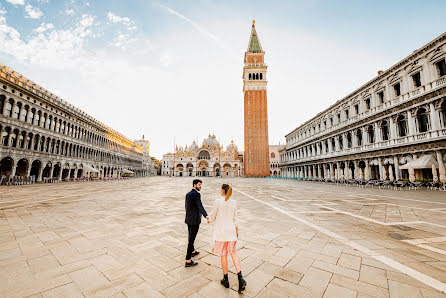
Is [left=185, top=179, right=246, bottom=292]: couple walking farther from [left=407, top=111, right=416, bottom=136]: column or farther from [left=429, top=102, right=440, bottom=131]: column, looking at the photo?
[left=407, top=111, right=416, bottom=136]: column

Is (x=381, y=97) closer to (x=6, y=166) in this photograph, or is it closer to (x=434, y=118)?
(x=434, y=118)

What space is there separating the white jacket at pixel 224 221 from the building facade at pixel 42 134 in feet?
92.2

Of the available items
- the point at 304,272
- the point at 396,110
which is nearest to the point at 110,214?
the point at 304,272

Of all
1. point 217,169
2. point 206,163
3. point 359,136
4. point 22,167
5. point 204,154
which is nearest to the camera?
point 22,167

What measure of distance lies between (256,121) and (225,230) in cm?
5695

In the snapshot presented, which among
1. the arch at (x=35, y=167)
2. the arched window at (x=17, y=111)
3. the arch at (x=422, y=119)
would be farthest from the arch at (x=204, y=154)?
the arch at (x=422, y=119)

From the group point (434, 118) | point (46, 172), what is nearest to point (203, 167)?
point (46, 172)

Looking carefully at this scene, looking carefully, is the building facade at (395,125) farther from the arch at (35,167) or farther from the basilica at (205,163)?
the basilica at (205,163)

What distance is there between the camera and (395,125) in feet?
63.4

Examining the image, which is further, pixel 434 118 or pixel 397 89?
pixel 397 89

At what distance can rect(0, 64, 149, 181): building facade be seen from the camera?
20500mm

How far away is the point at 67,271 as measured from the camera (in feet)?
9.46

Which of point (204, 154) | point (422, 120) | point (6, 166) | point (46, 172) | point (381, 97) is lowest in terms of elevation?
point (46, 172)

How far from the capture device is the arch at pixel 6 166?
20.8 metres
